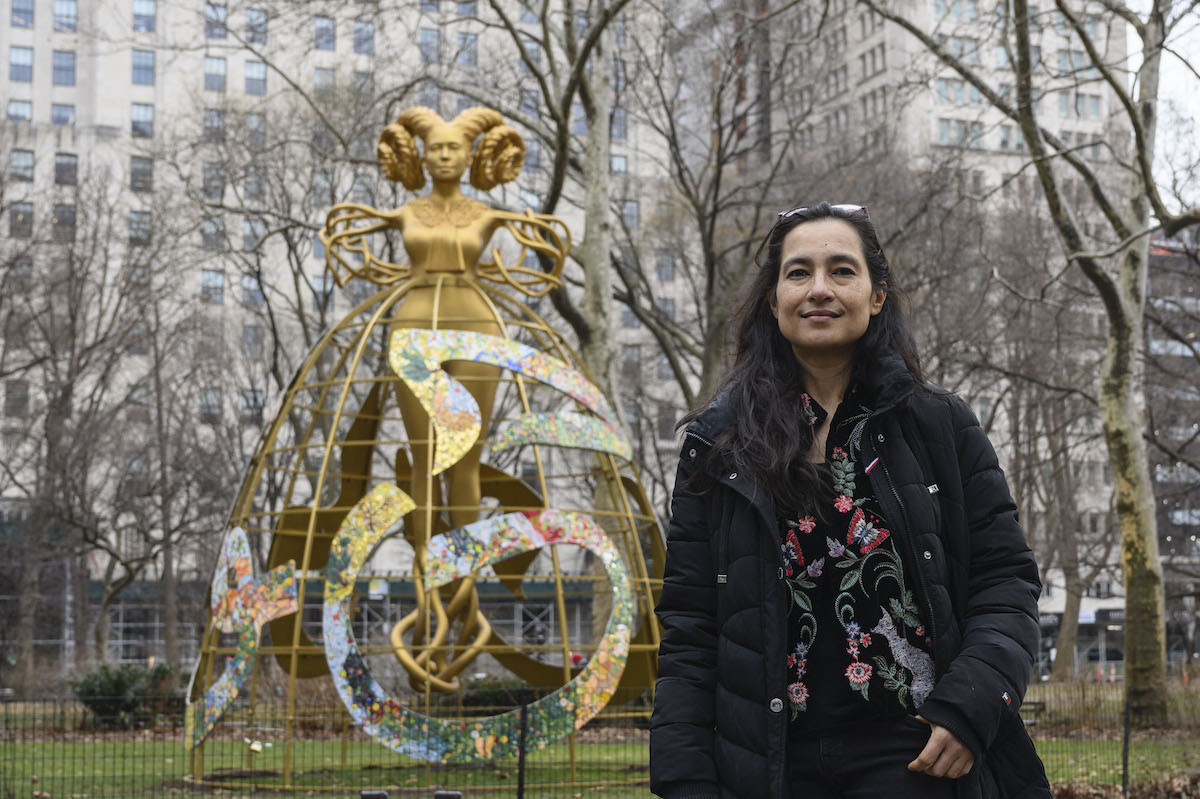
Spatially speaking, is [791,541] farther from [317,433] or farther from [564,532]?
[317,433]

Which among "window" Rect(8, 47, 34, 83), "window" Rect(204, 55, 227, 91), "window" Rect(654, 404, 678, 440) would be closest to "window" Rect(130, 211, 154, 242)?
"window" Rect(654, 404, 678, 440)

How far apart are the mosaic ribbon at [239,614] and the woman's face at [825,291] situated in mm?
7363

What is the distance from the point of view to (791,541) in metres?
2.77

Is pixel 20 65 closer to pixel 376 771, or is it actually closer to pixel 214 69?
pixel 214 69

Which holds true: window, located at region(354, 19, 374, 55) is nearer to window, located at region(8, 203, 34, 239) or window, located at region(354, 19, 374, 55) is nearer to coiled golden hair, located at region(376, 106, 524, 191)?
window, located at region(8, 203, 34, 239)

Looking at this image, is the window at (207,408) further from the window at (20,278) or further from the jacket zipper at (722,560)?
the jacket zipper at (722,560)

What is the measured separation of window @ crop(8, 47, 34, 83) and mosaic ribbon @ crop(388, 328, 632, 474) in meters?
47.9

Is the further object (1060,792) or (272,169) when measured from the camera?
(272,169)

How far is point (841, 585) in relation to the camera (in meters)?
2.71

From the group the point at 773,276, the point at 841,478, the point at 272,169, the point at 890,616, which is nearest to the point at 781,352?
the point at 773,276

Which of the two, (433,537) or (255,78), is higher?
(255,78)

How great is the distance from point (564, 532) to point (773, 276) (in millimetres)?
6867

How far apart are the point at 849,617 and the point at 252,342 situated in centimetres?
3390

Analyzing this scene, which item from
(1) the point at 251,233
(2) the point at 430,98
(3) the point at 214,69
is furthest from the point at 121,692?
(3) the point at 214,69
